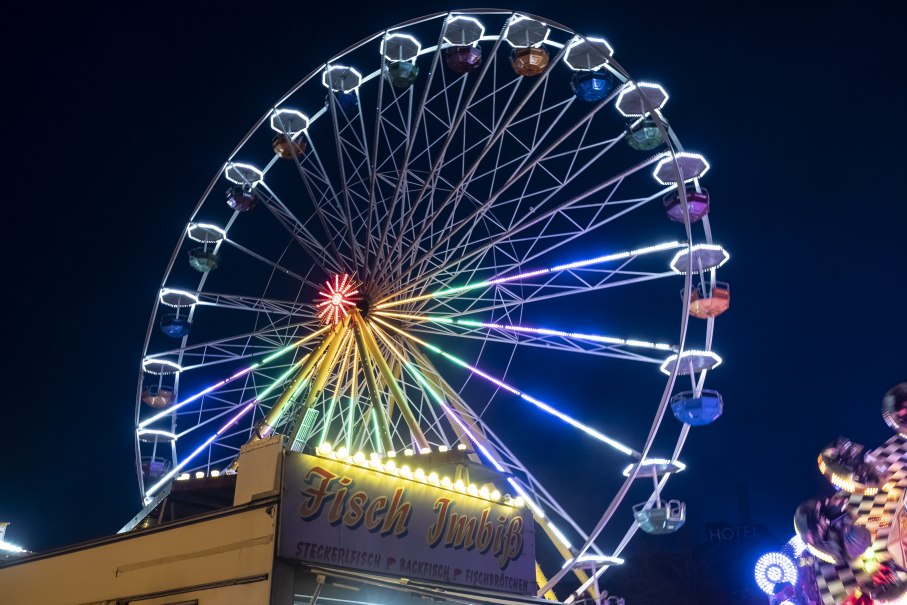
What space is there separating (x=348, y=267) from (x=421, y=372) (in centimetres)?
259

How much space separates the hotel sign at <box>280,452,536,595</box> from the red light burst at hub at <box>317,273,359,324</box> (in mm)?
5212

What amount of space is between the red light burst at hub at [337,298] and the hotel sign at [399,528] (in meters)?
5.21

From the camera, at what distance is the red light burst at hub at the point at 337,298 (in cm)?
1515

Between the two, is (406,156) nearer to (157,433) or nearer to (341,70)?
(341,70)

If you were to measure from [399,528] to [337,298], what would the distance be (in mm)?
6200

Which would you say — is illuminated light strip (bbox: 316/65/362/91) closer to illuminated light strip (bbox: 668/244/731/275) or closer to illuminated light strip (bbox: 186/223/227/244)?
illuminated light strip (bbox: 186/223/227/244)

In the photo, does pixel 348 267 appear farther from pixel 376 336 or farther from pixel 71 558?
pixel 71 558

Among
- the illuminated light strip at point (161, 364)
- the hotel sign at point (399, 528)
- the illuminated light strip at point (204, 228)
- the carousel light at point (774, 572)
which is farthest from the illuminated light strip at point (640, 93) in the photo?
the illuminated light strip at point (161, 364)

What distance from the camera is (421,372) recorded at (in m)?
16.3

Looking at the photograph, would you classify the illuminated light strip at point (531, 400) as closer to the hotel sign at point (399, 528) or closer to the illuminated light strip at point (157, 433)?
the hotel sign at point (399, 528)

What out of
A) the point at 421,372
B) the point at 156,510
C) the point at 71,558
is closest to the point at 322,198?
the point at 421,372

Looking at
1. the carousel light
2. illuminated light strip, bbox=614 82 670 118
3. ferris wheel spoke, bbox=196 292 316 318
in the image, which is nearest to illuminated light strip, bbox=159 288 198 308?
ferris wheel spoke, bbox=196 292 316 318

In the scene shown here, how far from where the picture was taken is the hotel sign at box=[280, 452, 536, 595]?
348 inches

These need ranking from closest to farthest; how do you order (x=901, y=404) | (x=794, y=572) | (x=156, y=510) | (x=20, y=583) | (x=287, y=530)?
(x=287, y=530)
(x=901, y=404)
(x=20, y=583)
(x=156, y=510)
(x=794, y=572)
